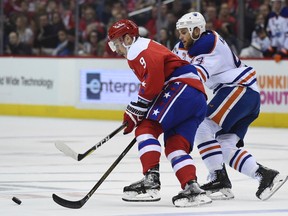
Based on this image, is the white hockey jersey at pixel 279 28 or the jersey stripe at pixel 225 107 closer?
the jersey stripe at pixel 225 107

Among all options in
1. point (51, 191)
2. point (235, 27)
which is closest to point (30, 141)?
point (235, 27)

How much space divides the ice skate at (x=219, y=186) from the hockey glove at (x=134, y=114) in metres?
0.84

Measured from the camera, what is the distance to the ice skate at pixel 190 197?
6.82 meters

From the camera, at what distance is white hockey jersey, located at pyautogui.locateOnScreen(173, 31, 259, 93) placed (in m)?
7.57

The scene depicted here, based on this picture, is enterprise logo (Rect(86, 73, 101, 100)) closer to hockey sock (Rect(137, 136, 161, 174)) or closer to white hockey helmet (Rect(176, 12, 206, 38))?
white hockey helmet (Rect(176, 12, 206, 38))

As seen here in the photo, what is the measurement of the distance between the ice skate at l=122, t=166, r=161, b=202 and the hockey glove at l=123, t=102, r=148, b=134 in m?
0.33

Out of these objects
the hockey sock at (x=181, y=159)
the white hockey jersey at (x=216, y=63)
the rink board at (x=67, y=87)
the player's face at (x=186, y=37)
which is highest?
the player's face at (x=186, y=37)

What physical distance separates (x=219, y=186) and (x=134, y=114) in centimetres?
93

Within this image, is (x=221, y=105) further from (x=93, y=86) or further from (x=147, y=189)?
(x=93, y=86)

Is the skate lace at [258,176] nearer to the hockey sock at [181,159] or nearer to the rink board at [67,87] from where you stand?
the hockey sock at [181,159]

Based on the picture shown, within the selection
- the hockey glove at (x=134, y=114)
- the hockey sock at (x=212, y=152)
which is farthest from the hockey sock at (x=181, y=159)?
the hockey sock at (x=212, y=152)

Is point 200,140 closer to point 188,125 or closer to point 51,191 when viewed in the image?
point 188,125

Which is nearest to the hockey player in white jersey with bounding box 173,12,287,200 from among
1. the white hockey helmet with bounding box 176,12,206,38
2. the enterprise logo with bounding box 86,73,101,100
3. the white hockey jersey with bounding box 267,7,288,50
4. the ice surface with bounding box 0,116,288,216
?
the white hockey helmet with bounding box 176,12,206,38

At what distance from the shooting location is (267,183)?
24.2 feet
